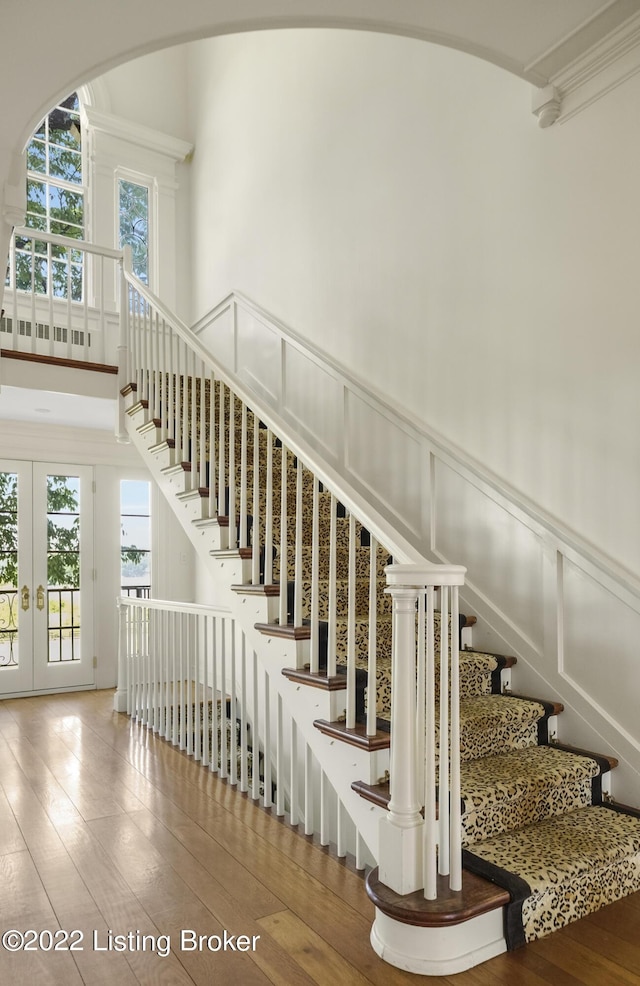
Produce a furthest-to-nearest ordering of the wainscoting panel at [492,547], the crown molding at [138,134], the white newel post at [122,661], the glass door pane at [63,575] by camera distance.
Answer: the crown molding at [138,134], the glass door pane at [63,575], the white newel post at [122,661], the wainscoting panel at [492,547]

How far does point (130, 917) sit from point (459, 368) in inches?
118

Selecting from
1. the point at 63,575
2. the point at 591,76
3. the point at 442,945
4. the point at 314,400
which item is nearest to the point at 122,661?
the point at 63,575

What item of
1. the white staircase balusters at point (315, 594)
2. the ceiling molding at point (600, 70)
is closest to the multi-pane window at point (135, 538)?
the white staircase balusters at point (315, 594)

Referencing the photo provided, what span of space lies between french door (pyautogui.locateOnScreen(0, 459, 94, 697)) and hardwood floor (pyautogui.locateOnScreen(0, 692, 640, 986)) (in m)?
2.54

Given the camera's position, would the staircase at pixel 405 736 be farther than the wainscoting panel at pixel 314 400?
No

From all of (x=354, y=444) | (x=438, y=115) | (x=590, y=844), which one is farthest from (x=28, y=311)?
(x=590, y=844)

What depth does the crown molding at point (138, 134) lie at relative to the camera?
700 centimetres

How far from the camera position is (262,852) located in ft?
9.34

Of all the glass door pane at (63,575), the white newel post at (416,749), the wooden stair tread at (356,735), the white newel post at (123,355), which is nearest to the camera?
the white newel post at (416,749)

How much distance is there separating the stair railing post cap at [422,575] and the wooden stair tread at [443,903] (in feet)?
3.00

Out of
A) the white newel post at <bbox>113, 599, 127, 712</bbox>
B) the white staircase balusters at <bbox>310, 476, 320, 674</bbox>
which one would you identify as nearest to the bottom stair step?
the white staircase balusters at <bbox>310, 476, 320, 674</bbox>

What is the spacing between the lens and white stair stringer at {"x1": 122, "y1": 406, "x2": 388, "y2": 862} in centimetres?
247

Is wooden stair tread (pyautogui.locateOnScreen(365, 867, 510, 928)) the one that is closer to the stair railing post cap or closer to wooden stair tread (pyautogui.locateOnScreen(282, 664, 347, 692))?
wooden stair tread (pyautogui.locateOnScreen(282, 664, 347, 692))

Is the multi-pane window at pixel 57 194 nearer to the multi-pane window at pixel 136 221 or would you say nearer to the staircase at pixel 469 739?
the multi-pane window at pixel 136 221
